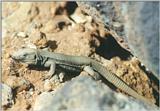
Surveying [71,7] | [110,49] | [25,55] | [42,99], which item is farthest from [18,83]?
[71,7]

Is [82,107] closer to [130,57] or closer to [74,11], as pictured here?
[130,57]

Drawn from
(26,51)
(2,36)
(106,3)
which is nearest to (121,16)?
(106,3)

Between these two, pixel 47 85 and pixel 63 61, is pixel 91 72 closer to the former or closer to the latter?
pixel 63 61

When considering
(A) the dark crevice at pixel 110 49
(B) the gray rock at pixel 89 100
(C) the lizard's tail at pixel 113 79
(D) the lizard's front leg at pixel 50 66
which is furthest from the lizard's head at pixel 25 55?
(B) the gray rock at pixel 89 100

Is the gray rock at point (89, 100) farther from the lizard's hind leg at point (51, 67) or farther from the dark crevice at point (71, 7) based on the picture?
the dark crevice at point (71, 7)

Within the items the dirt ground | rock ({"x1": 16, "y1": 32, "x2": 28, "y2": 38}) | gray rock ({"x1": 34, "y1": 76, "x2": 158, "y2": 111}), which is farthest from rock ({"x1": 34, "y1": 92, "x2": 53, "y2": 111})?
gray rock ({"x1": 34, "y1": 76, "x2": 158, "y2": 111})

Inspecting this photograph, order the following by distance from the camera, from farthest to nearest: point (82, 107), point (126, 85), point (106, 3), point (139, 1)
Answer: point (126, 85), point (106, 3), point (139, 1), point (82, 107)
